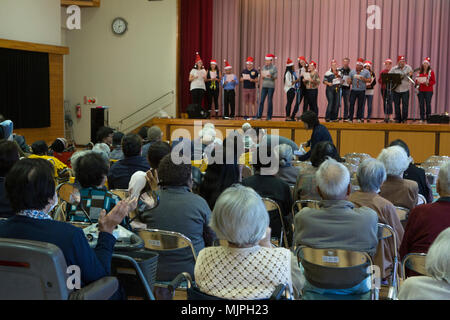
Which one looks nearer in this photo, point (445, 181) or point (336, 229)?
point (336, 229)

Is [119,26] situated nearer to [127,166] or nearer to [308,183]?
[127,166]

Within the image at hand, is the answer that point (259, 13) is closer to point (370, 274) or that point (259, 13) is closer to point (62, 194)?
point (62, 194)

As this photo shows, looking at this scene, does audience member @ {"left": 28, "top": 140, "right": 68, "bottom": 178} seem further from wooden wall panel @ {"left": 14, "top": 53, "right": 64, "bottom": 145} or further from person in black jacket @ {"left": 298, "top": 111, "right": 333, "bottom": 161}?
wooden wall panel @ {"left": 14, "top": 53, "right": 64, "bottom": 145}

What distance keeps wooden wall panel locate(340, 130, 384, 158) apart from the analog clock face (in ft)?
21.2

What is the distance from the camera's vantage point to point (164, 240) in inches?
110

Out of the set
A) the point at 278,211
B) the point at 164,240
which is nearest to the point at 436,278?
the point at 164,240

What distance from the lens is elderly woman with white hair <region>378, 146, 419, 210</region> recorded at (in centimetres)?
392

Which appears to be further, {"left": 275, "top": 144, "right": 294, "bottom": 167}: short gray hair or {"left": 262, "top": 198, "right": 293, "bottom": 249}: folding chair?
{"left": 275, "top": 144, "right": 294, "bottom": 167}: short gray hair

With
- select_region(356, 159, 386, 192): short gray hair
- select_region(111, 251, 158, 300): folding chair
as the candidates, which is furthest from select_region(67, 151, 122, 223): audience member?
select_region(356, 159, 386, 192): short gray hair

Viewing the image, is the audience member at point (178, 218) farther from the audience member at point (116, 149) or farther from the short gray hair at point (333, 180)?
the audience member at point (116, 149)

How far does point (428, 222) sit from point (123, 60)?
476 inches

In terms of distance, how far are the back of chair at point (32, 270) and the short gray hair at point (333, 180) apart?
5.21 ft

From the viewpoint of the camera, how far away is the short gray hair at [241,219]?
79.0 inches

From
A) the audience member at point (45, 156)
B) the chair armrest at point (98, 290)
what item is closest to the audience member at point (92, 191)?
the chair armrest at point (98, 290)
